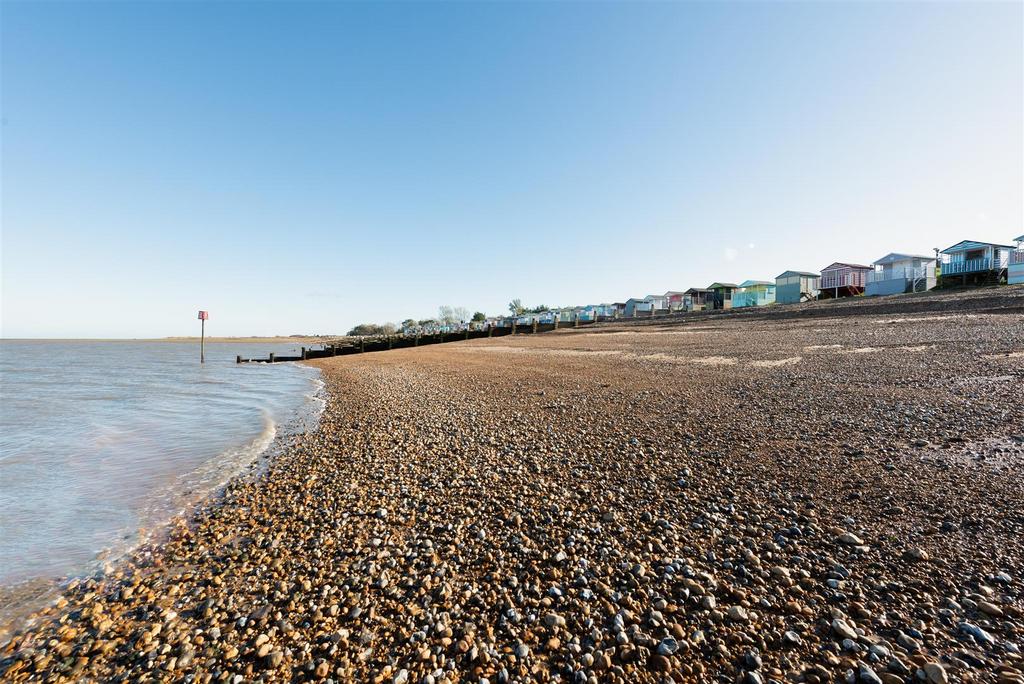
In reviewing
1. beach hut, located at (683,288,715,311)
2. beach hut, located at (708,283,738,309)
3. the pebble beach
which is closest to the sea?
the pebble beach

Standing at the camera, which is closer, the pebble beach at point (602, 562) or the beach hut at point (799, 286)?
the pebble beach at point (602, 562)

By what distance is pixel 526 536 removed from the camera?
5008 millimetres

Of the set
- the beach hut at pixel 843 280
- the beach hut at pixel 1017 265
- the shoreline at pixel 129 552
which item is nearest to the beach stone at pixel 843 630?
the shoreline at pixel 129 552

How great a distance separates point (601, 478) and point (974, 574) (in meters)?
4.05

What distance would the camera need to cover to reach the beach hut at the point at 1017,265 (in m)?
33.7

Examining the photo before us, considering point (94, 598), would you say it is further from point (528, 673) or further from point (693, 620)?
point (693, 620)

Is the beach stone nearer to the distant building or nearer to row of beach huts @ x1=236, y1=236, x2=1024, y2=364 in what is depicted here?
row of beach huts @ x1=236, y1=236, x2=1024, y2=364

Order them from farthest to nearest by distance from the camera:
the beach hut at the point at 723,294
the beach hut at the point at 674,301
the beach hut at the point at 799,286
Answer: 1. the beach hut at the point at 674,301
2. the beach hut at the point at 723,294
3. the beach hut at the point at 799,286

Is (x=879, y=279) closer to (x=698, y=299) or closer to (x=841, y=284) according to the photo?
(x=841, y=284)

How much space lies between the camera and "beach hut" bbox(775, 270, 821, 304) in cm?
5000

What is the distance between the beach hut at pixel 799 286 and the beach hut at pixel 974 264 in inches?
455

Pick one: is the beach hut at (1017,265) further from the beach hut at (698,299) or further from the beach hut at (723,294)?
the beach hut at (698,299)

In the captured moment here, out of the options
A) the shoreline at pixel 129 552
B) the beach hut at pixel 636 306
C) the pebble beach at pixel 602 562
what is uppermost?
the beach hut at pixel 636 306

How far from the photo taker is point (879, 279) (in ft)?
138
